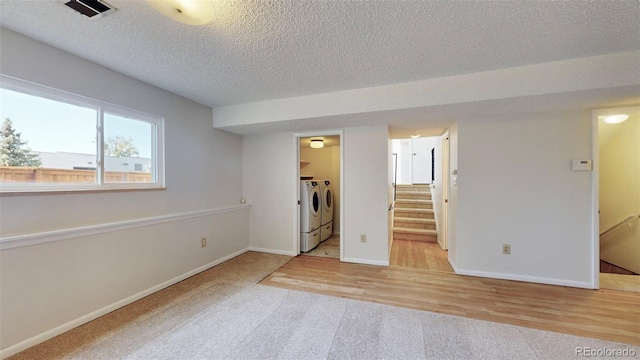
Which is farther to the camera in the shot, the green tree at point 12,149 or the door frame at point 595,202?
the door frame at point 595,202

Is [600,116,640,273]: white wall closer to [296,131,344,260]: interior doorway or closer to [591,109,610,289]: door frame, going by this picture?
[591,109,610,289]: door frame

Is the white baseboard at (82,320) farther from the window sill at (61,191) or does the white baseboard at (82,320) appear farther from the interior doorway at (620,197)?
the interior doorway at (620,197)

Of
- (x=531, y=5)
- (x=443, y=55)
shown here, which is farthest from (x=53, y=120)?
(x=531, y=5)

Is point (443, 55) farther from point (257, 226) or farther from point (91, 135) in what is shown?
point (257, 226)

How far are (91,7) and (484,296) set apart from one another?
160 inches

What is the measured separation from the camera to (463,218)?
3.04m

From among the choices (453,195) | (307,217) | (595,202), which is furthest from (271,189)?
(595,202)

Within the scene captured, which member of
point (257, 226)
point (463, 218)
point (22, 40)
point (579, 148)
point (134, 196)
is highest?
point (22, 40)

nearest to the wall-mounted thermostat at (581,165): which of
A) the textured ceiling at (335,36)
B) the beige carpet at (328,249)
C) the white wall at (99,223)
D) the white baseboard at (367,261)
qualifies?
the textured ceiling at (335,36)

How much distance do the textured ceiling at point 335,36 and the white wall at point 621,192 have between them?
2407 mm

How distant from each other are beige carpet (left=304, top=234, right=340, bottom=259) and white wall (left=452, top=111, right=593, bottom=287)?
1823 millimetres

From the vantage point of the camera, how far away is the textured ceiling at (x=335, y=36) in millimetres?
1453

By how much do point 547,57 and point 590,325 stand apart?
2.31 m

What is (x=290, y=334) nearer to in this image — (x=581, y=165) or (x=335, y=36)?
(x=335, y=36)
